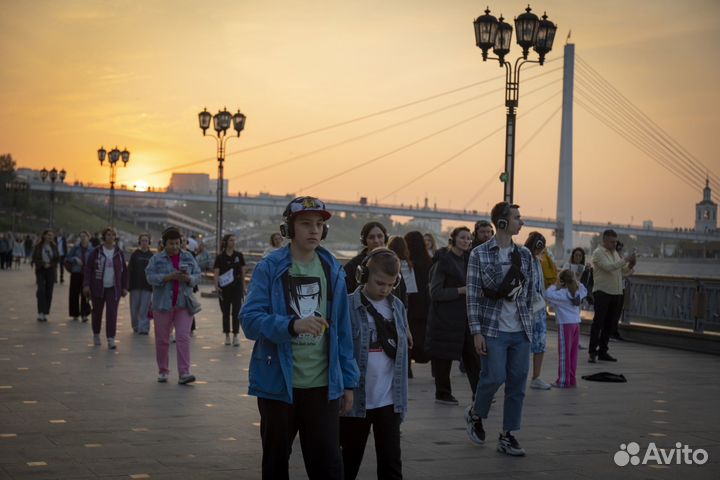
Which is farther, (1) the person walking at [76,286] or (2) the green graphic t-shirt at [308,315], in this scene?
(1) the person walking at [76,286]

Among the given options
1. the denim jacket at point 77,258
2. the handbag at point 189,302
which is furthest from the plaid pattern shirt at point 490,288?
the denim jacket at point 77,258

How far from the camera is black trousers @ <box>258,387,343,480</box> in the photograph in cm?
471

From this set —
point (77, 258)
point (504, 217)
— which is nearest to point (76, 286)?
point (77, 258)

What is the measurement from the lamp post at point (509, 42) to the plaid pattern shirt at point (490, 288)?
28.2 ft

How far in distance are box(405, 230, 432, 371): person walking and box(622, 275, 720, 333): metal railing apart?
5.83m

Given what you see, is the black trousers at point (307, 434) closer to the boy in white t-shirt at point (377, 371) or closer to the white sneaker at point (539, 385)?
the boy in white t-shirt at point (377, 371)

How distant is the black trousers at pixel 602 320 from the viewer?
13.4 m

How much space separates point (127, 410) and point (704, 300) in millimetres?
9689

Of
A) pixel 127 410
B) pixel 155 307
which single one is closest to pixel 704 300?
Result: pixel 155 307

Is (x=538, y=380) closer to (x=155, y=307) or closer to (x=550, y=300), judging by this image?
(x=550, y=300)

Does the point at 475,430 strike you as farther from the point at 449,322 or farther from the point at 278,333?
the point at 278,333

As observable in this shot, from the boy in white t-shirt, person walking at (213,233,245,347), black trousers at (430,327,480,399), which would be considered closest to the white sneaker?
black trousers at (430,327,480,399)

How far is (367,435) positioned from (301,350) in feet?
2.78

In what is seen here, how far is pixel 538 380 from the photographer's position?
1073cm
